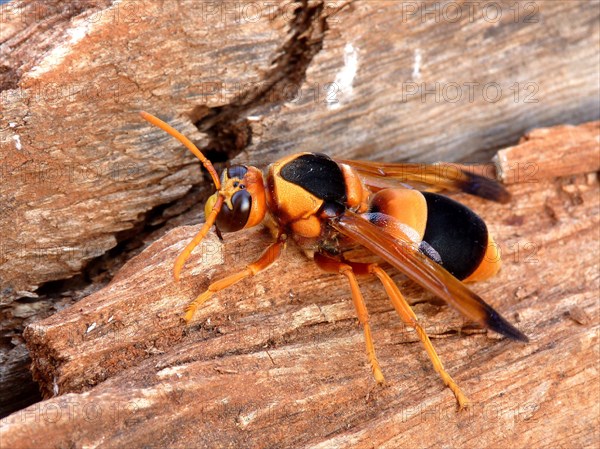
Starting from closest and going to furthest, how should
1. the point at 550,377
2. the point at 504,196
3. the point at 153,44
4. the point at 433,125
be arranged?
the point at 550,377
the point at 153,44
the point at 504,196
the point at 433,125

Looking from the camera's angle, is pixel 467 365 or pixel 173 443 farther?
pixel 467 365

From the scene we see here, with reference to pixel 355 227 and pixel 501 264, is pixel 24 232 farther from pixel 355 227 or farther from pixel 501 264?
pixel 501 264

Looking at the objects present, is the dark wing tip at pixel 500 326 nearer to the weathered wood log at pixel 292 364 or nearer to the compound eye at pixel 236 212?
the weathered wood log at pixel 292 364

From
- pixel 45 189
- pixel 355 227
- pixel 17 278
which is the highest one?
pixel 45 189

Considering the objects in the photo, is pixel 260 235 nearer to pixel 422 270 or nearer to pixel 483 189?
pixel 422 270

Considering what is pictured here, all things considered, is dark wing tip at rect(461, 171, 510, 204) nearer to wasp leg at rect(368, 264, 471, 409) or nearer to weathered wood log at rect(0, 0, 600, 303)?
weathered wood log at rect(0, 0, 600, 303)

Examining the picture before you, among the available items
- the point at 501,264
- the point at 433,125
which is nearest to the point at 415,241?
the point at 501,264

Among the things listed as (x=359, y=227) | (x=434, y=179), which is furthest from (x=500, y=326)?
(x=434, y=179)
